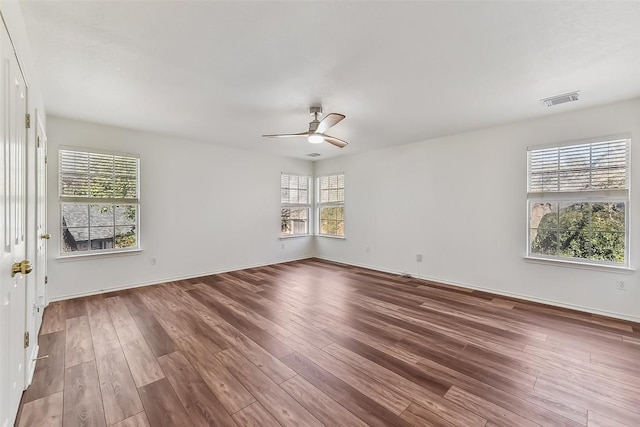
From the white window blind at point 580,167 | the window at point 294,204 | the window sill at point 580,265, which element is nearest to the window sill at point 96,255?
the window at point 294,204

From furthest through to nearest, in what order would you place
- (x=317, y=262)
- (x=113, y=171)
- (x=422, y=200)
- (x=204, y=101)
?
(x=317, y=262) → (x=422, y=200) → (x=113, y=171) → (x=204, y=101)

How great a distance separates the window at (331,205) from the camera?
258 inches

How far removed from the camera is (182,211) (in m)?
4.87

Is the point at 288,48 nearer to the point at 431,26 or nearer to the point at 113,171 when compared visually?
the point at 431,26

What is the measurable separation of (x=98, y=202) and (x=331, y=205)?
444 cm

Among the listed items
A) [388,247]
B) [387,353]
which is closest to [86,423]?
[387,353]

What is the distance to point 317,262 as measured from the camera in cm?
650

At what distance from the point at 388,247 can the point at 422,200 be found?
3.85 ft

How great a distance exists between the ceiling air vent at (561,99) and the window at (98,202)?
5.66 m

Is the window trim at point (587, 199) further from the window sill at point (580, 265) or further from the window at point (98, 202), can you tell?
the window at point (98, 202)

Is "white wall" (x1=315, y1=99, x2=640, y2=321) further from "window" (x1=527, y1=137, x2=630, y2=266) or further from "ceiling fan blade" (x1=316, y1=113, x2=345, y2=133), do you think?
"ceiling fan blade" (x1=316, y1=113, x2=345, y2=133)

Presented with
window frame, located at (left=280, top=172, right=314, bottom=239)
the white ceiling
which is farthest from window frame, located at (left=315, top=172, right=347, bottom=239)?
the white ceiling

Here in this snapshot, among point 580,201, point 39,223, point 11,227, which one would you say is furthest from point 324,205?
point 11,227

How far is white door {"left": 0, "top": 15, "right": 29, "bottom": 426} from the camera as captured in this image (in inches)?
53.9
